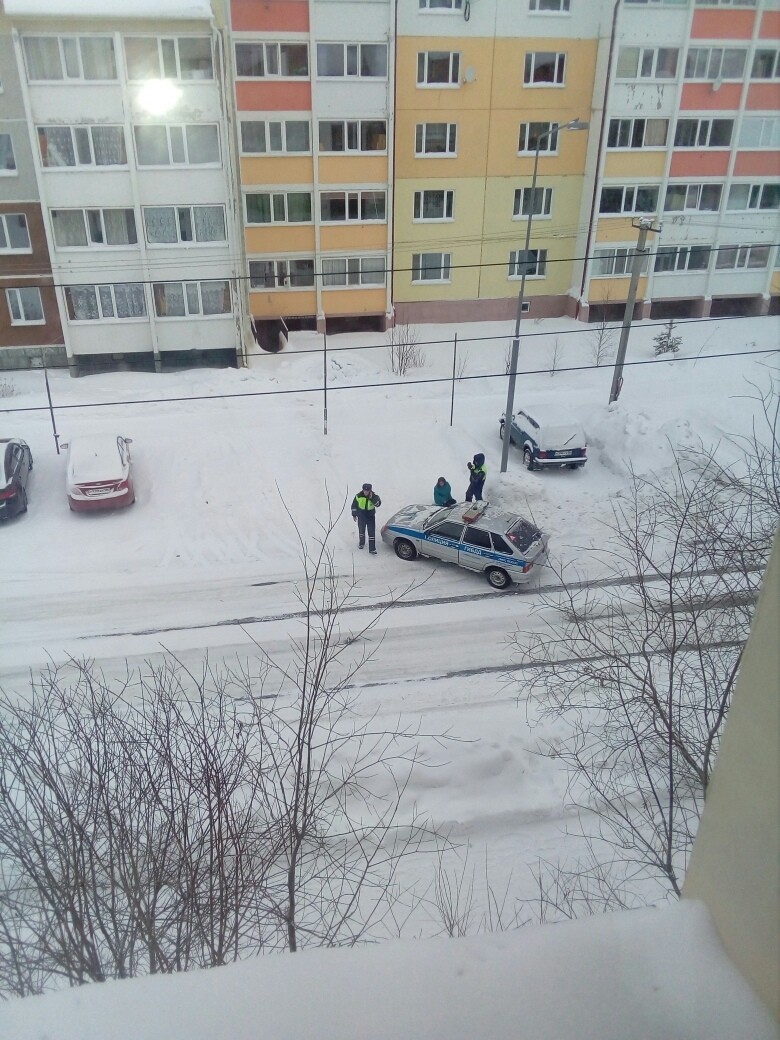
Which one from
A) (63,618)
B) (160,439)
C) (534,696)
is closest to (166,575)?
(63,618)

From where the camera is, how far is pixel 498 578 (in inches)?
241

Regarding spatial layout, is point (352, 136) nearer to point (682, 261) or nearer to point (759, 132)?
point (682, 261)

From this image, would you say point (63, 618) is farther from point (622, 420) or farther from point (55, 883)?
point (622, 420)

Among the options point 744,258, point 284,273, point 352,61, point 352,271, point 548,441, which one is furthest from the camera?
point 744,258

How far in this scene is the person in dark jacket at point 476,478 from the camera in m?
7.14

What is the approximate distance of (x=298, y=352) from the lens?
10414 mm

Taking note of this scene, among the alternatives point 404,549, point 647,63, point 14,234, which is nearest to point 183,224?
point 14,234

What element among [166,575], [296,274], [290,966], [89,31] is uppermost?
Result: [89,31]

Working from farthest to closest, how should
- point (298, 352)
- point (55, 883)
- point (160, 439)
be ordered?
point (298, 352) < point (160, 439) < point (55, 883)

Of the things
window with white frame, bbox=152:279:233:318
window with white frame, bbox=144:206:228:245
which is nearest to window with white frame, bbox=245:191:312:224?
window with white frame, bbox=144:206:228:245

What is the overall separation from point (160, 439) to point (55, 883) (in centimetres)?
640

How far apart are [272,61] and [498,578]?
7.47m

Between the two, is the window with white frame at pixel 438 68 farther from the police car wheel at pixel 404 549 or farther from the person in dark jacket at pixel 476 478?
the police car wheel at pixel 404 549

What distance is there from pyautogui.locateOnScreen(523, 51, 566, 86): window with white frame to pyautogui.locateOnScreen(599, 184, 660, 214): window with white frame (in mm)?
1616
